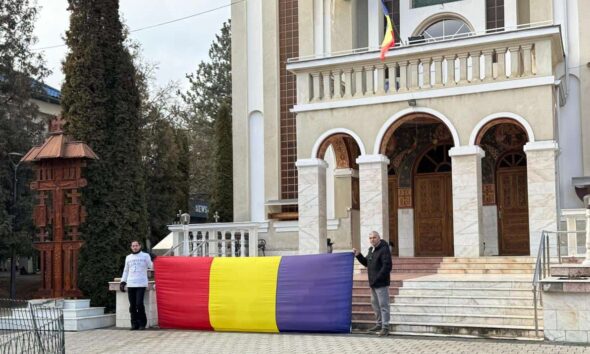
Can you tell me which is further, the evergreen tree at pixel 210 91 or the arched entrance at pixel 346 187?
the evergreen tree at pixel 210 91

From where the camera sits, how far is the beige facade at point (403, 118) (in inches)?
660

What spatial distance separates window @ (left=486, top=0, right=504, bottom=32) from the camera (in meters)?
21.3

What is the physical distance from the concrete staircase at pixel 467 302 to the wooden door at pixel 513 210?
152 inches

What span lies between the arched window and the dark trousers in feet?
37.0

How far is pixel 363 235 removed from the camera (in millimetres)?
17922

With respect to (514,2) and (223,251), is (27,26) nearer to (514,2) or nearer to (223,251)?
(223,251)

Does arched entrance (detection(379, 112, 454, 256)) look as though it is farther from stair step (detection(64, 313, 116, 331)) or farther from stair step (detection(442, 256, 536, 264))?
stair step (detection(64, 313, 116, 331))

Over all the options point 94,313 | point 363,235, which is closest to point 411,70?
point 363,235

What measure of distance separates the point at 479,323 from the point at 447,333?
0.58 meters

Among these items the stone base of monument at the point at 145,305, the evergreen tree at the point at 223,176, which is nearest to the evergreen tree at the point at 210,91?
the evergreen tree at the point at 223,176

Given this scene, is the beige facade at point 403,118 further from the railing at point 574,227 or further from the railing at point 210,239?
the railing at point 210,239

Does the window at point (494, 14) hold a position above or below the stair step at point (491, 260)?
above

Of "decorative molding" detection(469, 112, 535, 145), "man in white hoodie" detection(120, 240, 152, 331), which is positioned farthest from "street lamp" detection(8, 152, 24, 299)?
"decorative molding" detection(469, 112, 535, 145)

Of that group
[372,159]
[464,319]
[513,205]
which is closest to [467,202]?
[372,159]
